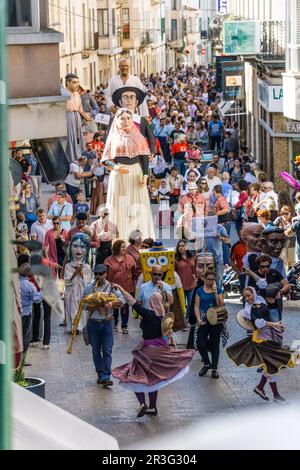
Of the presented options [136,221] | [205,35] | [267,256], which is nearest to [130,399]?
[267,256]

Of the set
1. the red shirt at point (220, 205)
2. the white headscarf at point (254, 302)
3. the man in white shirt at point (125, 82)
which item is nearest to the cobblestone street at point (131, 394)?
the white headscarf at point (254, 302)

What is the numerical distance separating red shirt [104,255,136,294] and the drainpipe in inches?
471

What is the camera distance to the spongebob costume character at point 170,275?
655 inches

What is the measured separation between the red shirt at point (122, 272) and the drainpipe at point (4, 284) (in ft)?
39.2

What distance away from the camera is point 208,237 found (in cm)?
1972

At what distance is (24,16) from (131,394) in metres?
3.96

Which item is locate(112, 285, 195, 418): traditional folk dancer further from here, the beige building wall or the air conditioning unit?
the beige building wall

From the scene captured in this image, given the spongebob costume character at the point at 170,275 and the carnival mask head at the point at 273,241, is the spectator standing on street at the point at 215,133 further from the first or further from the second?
the spongebob costume character at the point at 170,275

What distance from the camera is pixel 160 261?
1684 cm

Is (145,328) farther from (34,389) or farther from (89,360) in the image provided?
(89,360)

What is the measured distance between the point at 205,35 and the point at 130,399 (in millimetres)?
129598

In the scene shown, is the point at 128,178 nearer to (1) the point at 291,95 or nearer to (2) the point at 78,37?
(1) the point at 291,95

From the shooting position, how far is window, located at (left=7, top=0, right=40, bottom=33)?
14834 millimetres

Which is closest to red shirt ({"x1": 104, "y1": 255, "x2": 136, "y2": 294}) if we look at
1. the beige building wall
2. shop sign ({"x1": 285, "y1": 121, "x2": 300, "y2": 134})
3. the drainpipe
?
the drainpipe
